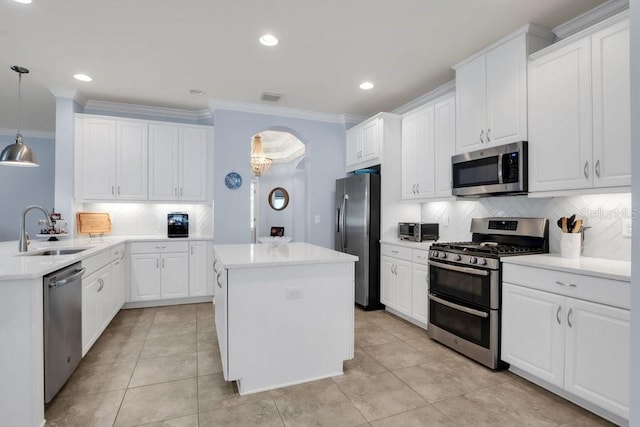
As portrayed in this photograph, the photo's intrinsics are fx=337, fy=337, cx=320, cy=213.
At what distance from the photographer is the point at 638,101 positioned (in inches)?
33.9

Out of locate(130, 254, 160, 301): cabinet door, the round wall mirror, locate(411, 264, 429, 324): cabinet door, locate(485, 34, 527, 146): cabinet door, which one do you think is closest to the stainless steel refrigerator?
locate(411, 264, 429, 324): cabinet door

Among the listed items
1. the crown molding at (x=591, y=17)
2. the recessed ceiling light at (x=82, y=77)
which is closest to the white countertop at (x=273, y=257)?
the crown molding at (x=591, y=17)

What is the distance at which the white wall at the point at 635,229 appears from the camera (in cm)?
86

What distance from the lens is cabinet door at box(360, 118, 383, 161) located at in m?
4.20

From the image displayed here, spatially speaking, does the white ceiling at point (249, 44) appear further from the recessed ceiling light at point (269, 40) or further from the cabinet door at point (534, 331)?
the cabinet door at point (534, 331)

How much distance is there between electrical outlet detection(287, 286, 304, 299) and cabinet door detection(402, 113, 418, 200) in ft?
6.84

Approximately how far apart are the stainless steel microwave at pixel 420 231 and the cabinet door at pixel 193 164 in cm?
275

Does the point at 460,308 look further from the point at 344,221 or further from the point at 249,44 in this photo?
the point at 249,44

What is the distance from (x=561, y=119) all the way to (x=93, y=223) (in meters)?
5.05

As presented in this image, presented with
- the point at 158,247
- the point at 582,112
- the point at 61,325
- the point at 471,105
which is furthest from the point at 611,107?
the point at 158,247

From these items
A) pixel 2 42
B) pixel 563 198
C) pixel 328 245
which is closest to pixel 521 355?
pixel 563 198

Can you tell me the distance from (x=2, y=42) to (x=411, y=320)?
4632 mm

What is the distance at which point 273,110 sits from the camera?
4672mm

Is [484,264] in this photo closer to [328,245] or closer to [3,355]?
[328,245]
